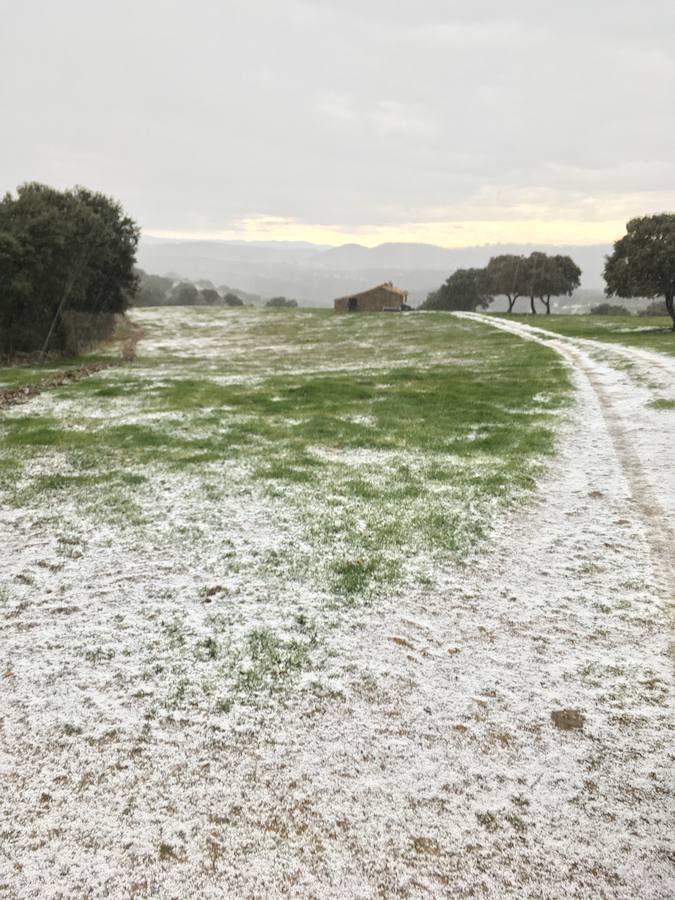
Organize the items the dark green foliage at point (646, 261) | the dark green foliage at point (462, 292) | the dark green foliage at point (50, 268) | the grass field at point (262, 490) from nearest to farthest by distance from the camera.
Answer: the grass field at point (262, 490), the dark green foliage at point (50, 268), the dark green foliage at point (646, 261), the dark green foliage at point (462, 292)

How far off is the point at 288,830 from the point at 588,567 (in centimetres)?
493

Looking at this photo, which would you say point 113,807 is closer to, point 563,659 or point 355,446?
point 563,659

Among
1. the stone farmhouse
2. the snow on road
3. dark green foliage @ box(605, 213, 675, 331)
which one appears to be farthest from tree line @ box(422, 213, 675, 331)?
the snow on road

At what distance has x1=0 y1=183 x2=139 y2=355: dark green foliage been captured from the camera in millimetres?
29406

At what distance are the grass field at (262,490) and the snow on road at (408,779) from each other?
658 millimetres

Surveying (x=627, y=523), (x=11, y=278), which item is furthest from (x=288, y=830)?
(x=11, y=278)

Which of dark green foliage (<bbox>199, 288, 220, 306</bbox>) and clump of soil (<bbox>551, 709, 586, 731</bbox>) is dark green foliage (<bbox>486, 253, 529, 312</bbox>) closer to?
clump of soil (<bbox>551, 709, 586, 731</bbox>)

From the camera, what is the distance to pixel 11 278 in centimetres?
2898

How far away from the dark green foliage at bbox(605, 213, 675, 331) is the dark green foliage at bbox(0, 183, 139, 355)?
Answer: 1522 inches

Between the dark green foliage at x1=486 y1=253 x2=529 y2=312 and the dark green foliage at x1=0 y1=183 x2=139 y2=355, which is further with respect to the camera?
the dark green foliage at x1=486 y1=253 x2=529 y2=312

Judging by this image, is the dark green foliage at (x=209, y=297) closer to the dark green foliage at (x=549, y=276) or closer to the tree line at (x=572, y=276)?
the tree line at (x=572, y=276)

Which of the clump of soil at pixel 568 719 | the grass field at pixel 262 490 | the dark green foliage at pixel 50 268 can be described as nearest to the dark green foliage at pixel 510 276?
the dark green foliage at pixel 50 268

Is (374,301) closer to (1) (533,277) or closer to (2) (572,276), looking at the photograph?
(1) (533,277)

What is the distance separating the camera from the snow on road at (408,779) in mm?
3281
